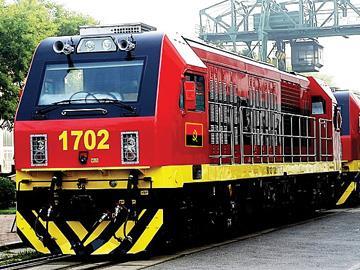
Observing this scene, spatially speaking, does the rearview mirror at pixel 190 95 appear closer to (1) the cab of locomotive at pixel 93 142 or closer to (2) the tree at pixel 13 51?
(1) the cab of locomotive at pixel 93 142

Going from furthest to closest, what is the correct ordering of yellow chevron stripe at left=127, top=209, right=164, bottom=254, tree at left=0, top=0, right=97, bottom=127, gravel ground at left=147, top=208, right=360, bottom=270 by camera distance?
tree at left=0, top=0, right=97, bottom=127 < yellow chevron stripe at left=127, top=209, right=164, bottom=254 < gravel ground at left=147, top=208, right=360, bottom=270

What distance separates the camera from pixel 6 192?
984 inches

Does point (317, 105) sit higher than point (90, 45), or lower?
lower

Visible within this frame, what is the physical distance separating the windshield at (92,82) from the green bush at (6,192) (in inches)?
450

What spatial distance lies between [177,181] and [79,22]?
29606 millimetres

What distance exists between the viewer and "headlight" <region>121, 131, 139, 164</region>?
42.3 ft

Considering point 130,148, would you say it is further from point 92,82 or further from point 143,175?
point 92,82

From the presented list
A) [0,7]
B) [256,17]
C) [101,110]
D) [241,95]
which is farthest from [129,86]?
[256,17]

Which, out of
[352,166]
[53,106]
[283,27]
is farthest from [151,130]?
[283,27]

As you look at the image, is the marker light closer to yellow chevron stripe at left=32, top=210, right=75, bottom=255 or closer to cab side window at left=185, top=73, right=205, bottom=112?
cab side window at left=185, top=73, right=205, bottom=112

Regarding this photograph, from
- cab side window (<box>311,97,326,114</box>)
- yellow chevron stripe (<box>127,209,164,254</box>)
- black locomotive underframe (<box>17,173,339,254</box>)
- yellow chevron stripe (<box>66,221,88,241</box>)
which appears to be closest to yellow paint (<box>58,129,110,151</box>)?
black locomotive underframe (<box>17,173,339,254</box>)

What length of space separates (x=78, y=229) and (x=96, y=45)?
279cm

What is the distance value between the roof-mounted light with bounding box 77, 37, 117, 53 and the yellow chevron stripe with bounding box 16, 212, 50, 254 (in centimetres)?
270

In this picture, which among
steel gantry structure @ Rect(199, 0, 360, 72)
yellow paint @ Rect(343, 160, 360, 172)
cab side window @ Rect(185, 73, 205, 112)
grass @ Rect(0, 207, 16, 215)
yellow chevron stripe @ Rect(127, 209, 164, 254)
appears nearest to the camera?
yellow chevron stripe @ Rect(127, 209, 164, 254)
